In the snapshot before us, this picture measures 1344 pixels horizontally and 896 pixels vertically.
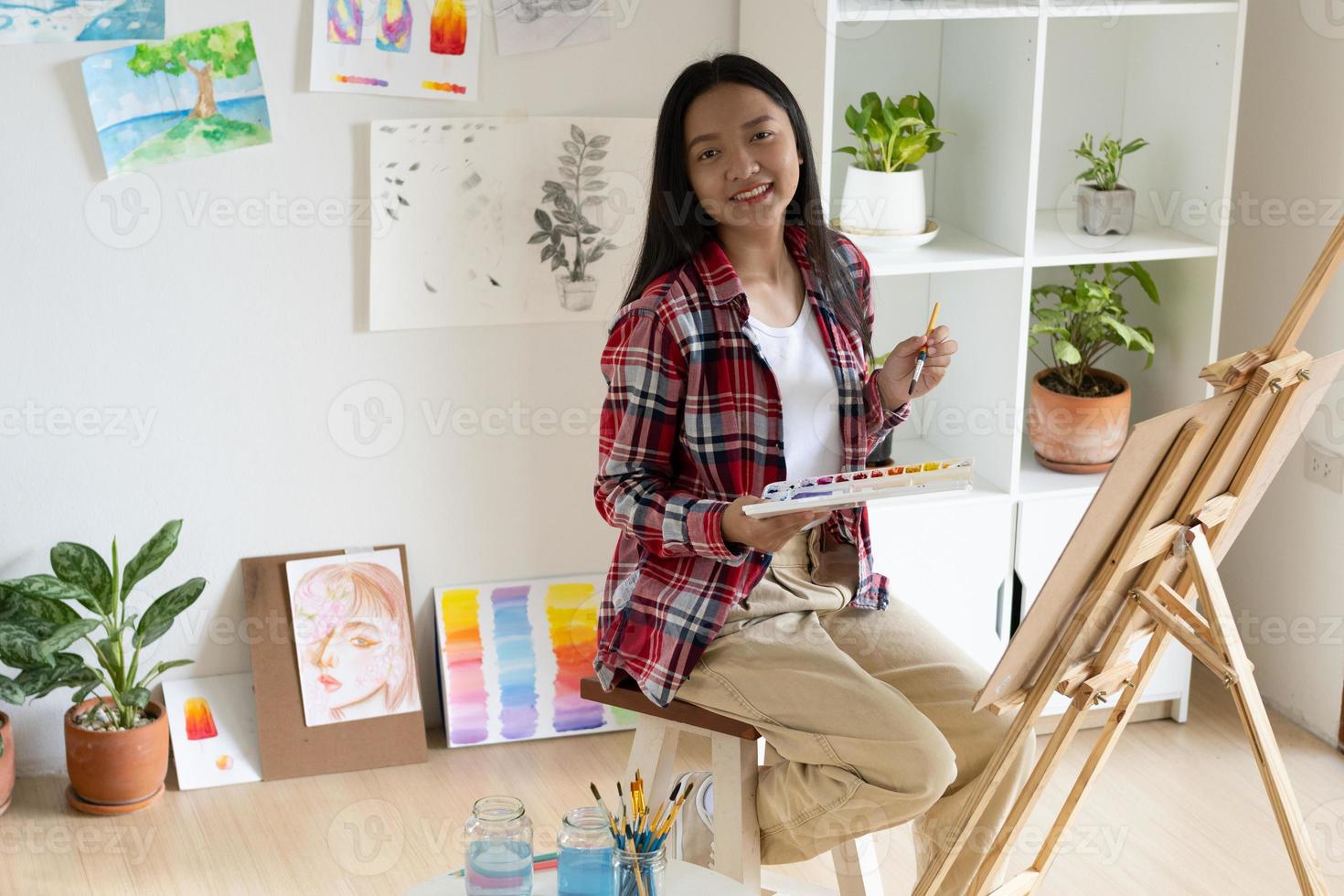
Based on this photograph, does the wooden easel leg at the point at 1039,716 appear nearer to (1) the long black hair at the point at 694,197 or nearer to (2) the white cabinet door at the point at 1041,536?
(1) the long black hair at the point at 694,197

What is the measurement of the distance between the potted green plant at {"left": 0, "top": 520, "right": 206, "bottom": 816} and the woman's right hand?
1204mm

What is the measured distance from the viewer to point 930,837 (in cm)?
198

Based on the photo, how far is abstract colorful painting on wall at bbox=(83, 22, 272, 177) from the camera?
2.49 meters

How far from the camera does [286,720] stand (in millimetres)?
2754

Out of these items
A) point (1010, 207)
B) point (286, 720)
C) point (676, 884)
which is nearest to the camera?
point (676, 884)

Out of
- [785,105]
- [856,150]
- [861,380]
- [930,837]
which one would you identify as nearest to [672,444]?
[861,380]

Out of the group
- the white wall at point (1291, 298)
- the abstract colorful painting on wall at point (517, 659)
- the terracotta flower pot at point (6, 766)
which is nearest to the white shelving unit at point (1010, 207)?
the white wall at point (1291, 298)

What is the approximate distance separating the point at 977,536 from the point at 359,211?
1258 mm

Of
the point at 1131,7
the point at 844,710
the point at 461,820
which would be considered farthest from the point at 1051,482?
the point at 461,820

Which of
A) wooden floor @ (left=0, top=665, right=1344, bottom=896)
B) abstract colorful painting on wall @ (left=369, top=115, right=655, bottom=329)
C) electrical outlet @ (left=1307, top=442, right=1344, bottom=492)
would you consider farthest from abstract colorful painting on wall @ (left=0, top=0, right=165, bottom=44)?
electrical outlet @ (left=1307, top=442, right=1344, bottom=492)

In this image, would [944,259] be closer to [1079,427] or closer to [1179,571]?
[1079,427]

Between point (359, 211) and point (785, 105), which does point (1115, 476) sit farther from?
point (359, 211)

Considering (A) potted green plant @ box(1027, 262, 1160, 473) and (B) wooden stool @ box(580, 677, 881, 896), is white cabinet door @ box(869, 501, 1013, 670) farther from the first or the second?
(B) wooden stool @ box(580, 677, 881, 896)

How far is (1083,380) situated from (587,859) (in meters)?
1.64
